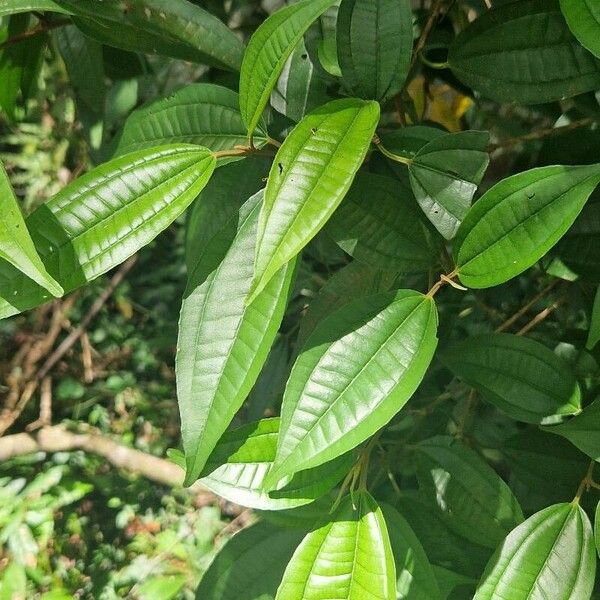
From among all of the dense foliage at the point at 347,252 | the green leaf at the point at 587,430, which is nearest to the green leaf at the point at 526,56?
the dense foliage at the point at 347,252

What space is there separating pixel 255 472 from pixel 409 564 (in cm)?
14

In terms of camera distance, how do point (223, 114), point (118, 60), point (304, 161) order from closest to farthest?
point (304, 161)
point (223, 114)
point (118, 60)

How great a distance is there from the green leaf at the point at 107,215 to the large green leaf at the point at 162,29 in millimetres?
106

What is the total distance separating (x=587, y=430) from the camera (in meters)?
0.50

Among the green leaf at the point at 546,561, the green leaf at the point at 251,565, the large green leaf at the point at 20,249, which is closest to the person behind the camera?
the large green leaf at the point at 20,249

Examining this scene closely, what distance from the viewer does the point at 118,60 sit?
78cm

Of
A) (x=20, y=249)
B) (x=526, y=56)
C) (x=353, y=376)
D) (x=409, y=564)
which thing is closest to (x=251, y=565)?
(x=409, y=564)

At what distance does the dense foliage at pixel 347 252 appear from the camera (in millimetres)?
426

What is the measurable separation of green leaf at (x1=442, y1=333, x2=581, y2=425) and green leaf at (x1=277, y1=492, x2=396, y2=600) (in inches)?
5.4

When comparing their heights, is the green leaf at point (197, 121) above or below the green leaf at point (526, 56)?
below

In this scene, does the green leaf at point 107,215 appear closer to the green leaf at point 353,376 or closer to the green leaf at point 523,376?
the green leaf at point 353,376

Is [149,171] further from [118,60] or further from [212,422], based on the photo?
[118,60]

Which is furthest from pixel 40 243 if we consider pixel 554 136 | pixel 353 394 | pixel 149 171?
pixel 554 136

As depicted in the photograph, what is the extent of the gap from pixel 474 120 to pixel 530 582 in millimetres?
772
